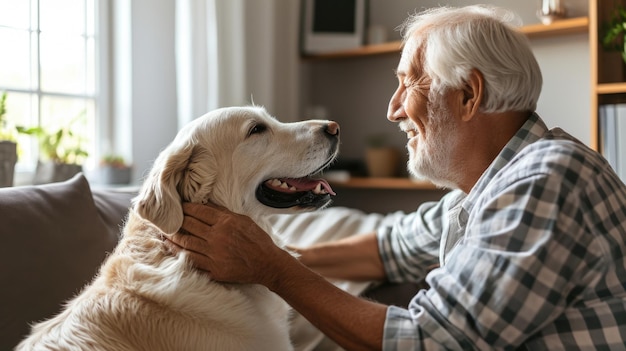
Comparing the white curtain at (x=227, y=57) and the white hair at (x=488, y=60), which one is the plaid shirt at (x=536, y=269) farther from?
the white curtain at (x=227, y=57)

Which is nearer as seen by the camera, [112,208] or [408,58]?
[408,58]

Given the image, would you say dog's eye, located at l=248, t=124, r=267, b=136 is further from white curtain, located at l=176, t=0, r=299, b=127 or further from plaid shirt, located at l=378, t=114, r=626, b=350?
white curtain, located at l=176, t=0, r=299, b=127

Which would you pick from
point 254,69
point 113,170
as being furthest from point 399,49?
point 113,170

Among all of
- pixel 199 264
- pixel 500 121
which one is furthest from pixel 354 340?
pixel 500 121

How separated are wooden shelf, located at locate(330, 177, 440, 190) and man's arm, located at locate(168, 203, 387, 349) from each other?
1932 mm

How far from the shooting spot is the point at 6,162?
6.63 feet

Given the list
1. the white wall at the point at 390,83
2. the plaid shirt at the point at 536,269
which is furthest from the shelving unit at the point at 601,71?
the plaid shirt at the point at 536,269

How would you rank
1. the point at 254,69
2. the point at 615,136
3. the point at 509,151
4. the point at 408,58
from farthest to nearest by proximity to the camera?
the point at 254,69
the point at 615,136
the point at 408,58
the point at 509,151

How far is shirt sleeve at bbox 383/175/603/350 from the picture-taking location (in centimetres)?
113

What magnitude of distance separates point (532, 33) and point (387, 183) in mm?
994

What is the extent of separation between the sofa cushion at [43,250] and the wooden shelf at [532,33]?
4.54 ft

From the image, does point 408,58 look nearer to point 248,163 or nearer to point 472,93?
point 472,93

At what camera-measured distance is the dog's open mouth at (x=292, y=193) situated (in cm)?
149

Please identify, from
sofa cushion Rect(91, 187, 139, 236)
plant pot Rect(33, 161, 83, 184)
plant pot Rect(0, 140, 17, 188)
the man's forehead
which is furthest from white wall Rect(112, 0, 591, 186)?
the man's forehead
